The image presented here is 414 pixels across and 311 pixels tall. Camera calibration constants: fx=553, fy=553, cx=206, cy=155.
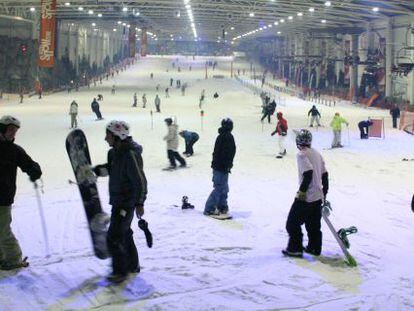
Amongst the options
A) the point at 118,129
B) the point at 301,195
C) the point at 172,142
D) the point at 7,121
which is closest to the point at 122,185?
the point at 118,129

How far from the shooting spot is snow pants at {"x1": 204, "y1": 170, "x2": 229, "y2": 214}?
805 cm

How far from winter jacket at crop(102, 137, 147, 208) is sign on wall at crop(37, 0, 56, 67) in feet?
76.8

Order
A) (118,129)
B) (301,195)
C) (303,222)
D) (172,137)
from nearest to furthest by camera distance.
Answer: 1. (118,129)
2. (301,195)
3. (303,222)
4. (172,137)

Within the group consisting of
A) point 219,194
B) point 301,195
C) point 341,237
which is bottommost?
point 341,237

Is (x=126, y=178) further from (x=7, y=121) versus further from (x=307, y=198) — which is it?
(x=307, y=198)

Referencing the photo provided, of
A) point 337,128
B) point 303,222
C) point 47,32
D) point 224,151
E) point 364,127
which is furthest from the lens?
point 47,32

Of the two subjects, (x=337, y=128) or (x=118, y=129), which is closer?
(x=118, y=129)

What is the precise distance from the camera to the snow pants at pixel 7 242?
5188 mm

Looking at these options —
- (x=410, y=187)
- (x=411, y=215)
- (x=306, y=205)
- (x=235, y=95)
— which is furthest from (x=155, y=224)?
(x=235, y=95)

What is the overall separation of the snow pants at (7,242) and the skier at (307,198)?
9.24 ft

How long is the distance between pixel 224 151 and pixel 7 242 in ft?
11.6

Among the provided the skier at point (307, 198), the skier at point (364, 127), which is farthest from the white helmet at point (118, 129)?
the skier at point (364, 127)

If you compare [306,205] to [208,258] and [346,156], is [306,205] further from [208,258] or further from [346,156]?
[346,156]

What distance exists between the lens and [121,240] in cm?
506
